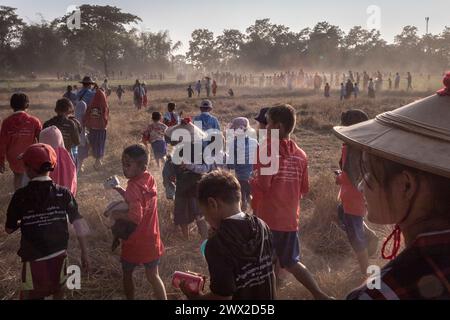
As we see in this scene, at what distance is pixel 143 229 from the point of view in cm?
296

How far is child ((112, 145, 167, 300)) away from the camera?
2.86 meters

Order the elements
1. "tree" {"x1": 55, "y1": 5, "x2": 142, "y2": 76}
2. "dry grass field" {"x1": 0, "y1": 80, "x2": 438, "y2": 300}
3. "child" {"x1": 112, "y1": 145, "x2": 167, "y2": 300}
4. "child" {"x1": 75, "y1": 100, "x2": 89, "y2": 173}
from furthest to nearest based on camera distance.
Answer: "tree" {"x1": 55, "y1": 5, "x2": 142, "y2": 76}, "child" {"x1": 75, "y1": 100, "x2": 89, "y2": 173}, "dry grass field" {"x1": 0, "y1": 80, "x2": 438, "y2": 300}, "child" {"x1": 112, "y1": 145, "x2": 167, "y2": 300}

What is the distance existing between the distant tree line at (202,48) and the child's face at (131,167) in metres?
40.5

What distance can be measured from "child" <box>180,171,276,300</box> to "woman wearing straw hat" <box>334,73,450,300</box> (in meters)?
0.85

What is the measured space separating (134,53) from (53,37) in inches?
799

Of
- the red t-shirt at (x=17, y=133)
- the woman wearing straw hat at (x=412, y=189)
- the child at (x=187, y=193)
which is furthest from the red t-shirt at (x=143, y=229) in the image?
the red t-shirt at (x=17, y=133)

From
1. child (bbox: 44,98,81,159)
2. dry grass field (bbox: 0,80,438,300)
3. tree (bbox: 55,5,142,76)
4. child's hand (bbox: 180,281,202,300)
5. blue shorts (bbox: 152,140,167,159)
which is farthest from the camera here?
tree (bbox: 55,5,142,76)

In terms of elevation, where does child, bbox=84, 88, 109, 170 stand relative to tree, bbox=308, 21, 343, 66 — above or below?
below

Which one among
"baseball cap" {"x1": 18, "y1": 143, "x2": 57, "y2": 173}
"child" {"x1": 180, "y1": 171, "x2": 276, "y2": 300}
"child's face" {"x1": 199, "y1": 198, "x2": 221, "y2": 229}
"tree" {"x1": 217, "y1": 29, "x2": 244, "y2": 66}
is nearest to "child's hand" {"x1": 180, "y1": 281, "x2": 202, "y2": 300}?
"child" {"x1": 180, "y1": 171, "x2": 276, "y2": 300}

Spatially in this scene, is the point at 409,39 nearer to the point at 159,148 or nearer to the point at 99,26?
the point at 99,26

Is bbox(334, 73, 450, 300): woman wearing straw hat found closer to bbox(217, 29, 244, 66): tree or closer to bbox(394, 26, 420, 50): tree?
bbox(394, 26, 420, 50): tree

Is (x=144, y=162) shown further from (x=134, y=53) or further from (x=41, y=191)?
(x=134, y=53)

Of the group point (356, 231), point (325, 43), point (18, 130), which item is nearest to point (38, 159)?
point (18, 130)

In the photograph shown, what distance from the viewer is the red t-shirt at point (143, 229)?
9.47 ft
